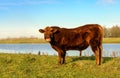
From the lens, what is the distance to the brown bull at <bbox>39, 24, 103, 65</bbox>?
46.6ft

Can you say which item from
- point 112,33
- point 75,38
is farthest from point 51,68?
point 112,33

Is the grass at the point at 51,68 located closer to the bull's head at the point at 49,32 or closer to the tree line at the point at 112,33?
the bull's head at the point at 49,32

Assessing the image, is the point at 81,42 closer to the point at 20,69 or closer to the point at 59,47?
the point at 59,47

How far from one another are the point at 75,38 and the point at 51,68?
77.5 inches

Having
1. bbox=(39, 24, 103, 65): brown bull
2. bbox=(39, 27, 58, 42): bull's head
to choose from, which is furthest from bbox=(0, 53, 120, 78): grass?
bbox=(39, 27, 58, 42): bull's head

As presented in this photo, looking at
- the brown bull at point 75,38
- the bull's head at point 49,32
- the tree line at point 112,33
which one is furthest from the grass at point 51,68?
the tree line at point 112,33

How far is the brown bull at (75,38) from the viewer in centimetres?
1420

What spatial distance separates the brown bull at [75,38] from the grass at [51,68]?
63 cm

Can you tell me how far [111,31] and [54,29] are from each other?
7079cm

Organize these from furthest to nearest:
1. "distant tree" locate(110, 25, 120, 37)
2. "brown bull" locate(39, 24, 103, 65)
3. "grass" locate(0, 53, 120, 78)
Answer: "distant tree" locate(110, 25, 120, 37), "brown bull" locate(39, 24, 103, 65), "grass" locate(0, 53, 120, 78)

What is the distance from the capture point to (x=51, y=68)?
13672 millimetres

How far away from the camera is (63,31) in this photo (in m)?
15.0

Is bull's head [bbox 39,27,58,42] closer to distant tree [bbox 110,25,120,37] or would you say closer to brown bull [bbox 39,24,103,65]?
brown bull [bbox 39,24,103,65]

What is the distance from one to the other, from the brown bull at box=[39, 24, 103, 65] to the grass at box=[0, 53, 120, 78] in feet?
2.06
